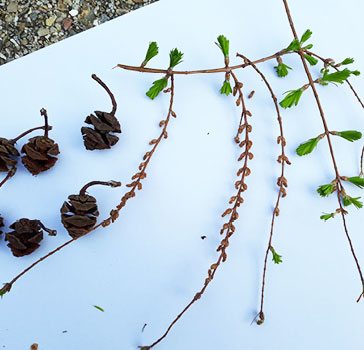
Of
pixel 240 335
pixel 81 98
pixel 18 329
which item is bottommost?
pixel 240 335

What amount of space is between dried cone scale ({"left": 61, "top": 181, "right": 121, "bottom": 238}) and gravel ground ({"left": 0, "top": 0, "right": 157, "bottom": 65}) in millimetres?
336

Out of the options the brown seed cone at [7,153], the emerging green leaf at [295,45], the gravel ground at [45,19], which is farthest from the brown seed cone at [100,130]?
the emerging green leaf at [295,45]

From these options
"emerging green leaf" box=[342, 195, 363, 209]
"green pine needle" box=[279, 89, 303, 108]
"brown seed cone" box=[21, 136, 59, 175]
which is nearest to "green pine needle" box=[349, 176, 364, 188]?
"emerging green leaf" box=[342, 195, 363, 209]

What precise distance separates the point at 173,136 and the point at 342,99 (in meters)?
0.34

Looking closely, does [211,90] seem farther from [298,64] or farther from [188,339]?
[188,339]

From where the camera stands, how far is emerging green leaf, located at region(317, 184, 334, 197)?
890mm

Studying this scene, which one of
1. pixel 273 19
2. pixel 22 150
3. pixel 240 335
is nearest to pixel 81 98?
pixel 22 150

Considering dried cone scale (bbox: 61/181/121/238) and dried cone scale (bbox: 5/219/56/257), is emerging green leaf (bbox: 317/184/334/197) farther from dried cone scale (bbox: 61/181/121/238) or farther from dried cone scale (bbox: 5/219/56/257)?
dried cone scale (bbox: 5/219/56/257)

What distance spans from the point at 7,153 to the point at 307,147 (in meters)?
0.53

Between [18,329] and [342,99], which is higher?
[342,99]

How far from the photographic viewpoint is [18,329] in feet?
2.89

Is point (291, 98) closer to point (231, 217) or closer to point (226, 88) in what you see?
point (226, 88)

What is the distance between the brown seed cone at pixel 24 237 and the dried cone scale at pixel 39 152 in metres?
0.10

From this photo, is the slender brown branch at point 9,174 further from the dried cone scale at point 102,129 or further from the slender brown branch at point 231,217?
the slender brown branch at point 231,217
